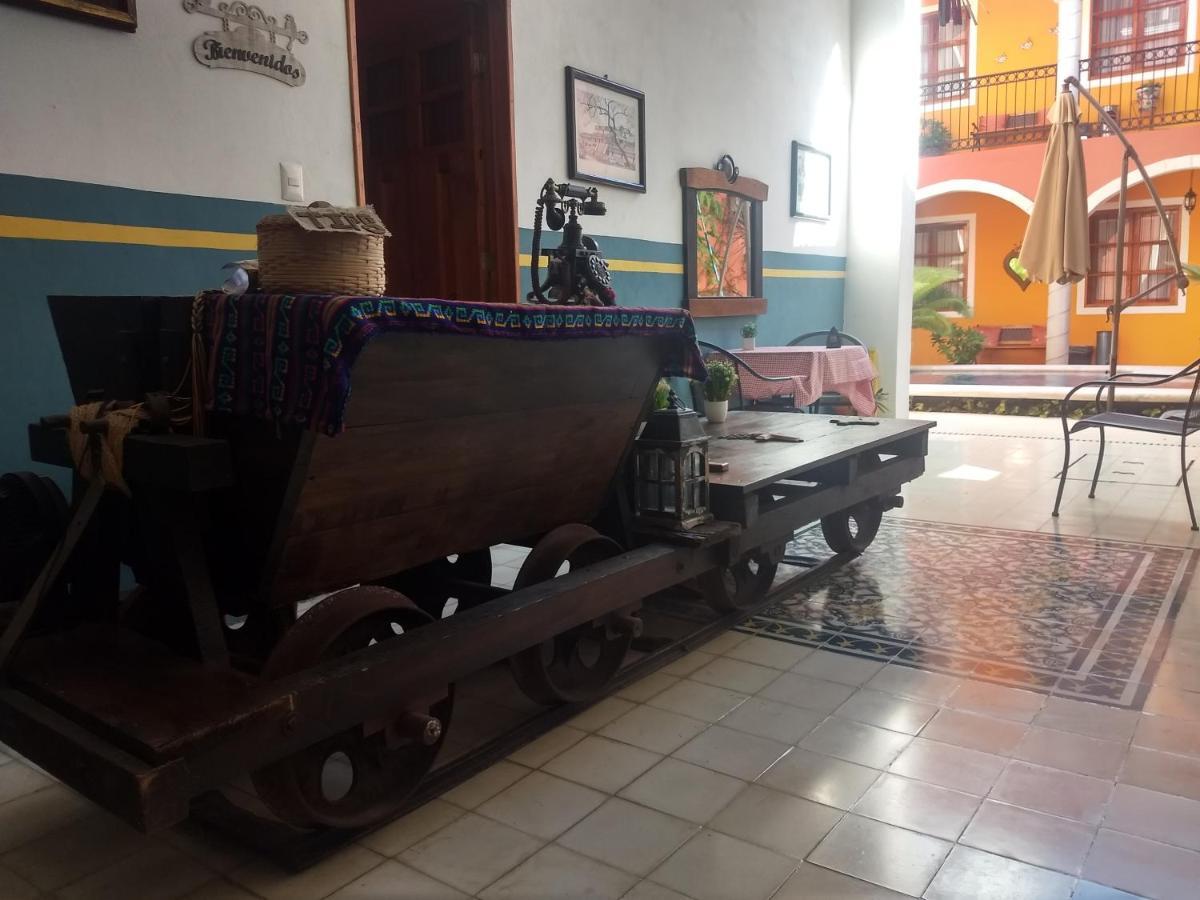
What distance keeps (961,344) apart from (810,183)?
324 inches

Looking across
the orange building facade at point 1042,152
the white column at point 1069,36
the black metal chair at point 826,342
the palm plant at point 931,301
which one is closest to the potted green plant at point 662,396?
the black metal chair at point 826,342

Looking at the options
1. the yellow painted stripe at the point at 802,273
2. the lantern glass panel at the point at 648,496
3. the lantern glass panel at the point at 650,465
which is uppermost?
the yellow painted stripe at the point at 802,273

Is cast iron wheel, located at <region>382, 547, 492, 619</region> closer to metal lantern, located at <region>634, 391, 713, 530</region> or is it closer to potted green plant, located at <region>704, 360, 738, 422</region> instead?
metal lantern, located at <region>634, 391, 713, 530</region>

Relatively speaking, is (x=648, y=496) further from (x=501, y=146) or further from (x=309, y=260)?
(x=501, y=146)

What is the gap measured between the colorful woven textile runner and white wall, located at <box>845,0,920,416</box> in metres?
6.44

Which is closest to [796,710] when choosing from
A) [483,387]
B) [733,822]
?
[733,822]

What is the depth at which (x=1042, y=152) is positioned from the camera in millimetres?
13938

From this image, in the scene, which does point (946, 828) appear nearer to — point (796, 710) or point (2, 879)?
point (796, 710)

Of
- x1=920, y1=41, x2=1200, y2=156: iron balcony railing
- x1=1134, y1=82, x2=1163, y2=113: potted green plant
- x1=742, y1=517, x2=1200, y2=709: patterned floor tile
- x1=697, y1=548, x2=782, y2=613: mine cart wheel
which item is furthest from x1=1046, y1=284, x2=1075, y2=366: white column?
x1=697, y1=548, x2=782, y2=613: mine cart wheel

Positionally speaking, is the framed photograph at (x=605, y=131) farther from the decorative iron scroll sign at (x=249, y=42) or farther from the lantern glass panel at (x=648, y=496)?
the lantern glass panel at (x=648, y=496)

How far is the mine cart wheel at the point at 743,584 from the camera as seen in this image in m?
3.52

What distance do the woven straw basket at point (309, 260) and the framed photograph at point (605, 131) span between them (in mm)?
3120

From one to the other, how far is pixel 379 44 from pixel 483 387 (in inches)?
140

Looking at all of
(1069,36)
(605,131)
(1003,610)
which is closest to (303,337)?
(1003,610)
